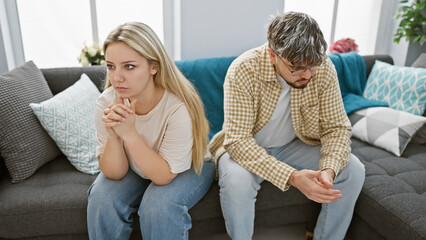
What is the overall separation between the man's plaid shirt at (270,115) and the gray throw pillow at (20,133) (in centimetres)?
78

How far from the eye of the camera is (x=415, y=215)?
1.22 metres

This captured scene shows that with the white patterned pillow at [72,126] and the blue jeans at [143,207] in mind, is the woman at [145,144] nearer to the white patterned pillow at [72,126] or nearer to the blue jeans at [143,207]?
the blue jeans at [143,207]

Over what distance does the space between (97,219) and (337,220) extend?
3.11 feet

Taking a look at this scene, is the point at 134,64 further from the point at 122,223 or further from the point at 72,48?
the point at 72,48

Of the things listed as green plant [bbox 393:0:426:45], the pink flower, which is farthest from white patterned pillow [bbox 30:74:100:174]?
green plant [bbox 393:0:426:45]

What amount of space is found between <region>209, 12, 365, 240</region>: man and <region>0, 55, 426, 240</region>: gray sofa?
90 mm

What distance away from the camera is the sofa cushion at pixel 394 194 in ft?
4.01

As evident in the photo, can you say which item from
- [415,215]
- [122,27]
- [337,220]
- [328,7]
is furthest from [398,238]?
[328,7]

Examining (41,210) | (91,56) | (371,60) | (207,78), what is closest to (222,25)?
(207,78)

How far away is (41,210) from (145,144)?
50 centimetres

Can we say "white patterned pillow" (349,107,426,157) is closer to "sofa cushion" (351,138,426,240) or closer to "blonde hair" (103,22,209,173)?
"sofa cushion" (351,138,426,240)

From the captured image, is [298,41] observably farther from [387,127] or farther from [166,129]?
[387,127]

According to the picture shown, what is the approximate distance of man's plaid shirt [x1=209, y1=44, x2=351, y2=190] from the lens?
1.33 m

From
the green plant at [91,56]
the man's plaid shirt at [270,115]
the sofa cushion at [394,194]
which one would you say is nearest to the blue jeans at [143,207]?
the man's plaid shirt at [270,115]
